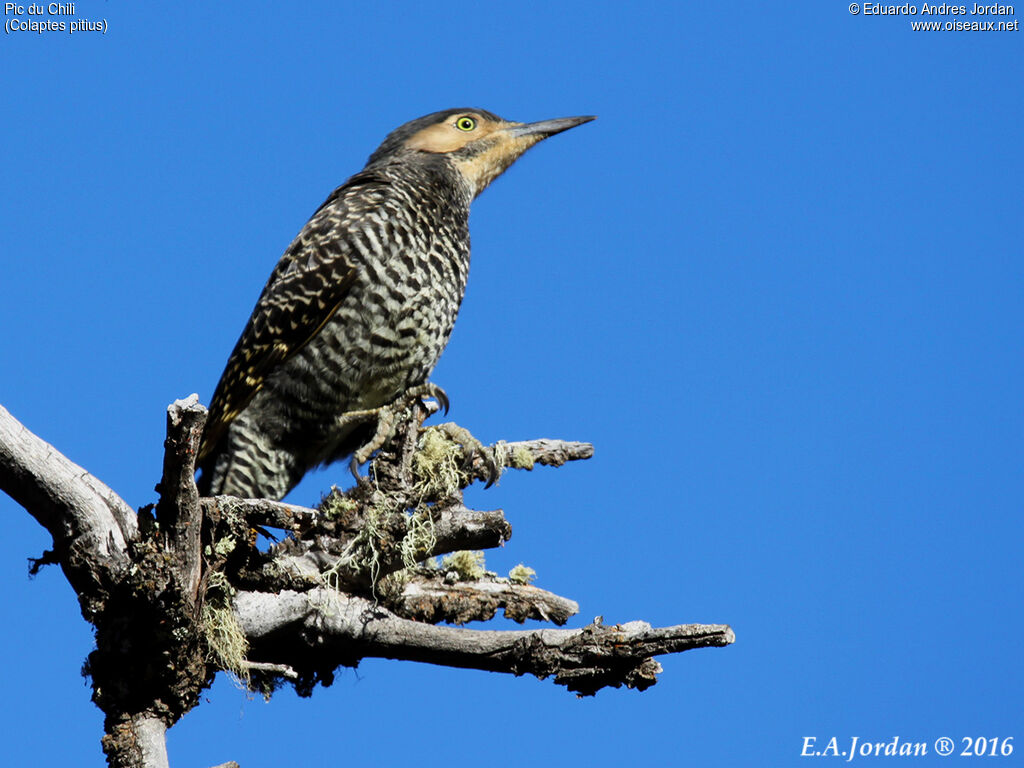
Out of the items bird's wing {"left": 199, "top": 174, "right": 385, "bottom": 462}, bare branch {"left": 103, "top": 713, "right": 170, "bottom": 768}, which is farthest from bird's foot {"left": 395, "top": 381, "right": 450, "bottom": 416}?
bare branch {"left": 103, "top": 713, "right": 170, "bottom": 768}

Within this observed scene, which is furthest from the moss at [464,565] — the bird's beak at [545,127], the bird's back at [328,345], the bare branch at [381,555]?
the bird's beak at [545,127]

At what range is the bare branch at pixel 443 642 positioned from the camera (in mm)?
4535

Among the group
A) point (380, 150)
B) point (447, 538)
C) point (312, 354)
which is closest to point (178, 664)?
point (447, 538)

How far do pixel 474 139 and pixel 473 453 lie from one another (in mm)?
2789

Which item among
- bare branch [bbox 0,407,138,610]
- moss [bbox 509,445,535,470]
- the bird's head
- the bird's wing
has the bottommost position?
bare branch [bbox 0,407,138,610]

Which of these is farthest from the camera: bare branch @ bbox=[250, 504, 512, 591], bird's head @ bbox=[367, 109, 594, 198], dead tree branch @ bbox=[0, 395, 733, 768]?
bird's head @ bbox=[367, 109, 594, 198]

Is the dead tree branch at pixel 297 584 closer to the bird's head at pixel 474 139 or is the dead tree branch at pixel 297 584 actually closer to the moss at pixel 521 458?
the moss at pixel 521 458

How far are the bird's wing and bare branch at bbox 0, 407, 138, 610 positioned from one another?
71.0 inches

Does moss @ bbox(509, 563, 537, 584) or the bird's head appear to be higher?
the bird's head

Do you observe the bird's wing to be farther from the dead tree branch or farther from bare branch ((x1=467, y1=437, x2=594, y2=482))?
bare branch ((x1=467, y1=437, x2=594, y2=482))

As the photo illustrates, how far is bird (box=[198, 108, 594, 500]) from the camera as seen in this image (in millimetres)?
6199

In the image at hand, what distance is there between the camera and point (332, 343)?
20.3ft

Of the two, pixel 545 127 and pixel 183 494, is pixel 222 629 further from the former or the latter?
pixel 545 127

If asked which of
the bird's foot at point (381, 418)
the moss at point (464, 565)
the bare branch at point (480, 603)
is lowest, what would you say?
the bare branch at point (480, 603)
